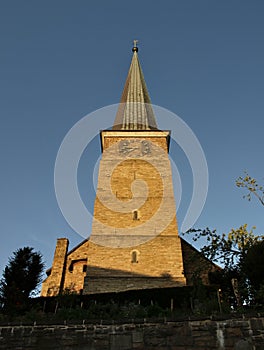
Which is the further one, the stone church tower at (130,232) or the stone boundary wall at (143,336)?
the stone church tower at (130,232)

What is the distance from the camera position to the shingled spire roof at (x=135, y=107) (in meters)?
28.2

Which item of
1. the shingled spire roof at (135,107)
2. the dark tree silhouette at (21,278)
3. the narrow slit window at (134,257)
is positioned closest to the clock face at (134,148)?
the shingled spire roof at (135,107)

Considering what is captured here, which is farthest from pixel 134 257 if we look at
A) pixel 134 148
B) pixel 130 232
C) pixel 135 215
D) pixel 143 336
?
pixel 143 336

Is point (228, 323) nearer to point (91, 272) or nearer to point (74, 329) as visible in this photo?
point (74, 329)

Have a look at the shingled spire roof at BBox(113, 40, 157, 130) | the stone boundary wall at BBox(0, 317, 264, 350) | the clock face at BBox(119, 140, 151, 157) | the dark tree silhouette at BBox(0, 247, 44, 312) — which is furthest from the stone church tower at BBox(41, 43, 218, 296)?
the stone boundary wall at BBox(0, 317, 264, 350)

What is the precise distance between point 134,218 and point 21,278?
25.6 feet

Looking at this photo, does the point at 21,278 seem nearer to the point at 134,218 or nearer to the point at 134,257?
the point at 134,257

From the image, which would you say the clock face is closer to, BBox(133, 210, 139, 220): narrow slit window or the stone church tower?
the stone church tower

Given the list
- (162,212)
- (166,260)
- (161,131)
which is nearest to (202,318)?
(166,260)

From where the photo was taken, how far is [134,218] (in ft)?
65.3

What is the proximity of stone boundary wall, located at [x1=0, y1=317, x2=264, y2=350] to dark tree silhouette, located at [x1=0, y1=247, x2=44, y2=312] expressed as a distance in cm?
349

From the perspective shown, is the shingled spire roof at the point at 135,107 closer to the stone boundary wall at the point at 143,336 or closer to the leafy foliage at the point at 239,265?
the leafy foliage at the point at 239,265

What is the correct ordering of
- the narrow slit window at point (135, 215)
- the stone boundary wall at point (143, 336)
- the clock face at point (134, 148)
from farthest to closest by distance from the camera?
1. the clock face at point (134, 148)
2. the narrow slit window at point (135, 215)
3. the stone boundary wall at point (143, 336)

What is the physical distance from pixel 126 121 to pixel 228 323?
21.9m
